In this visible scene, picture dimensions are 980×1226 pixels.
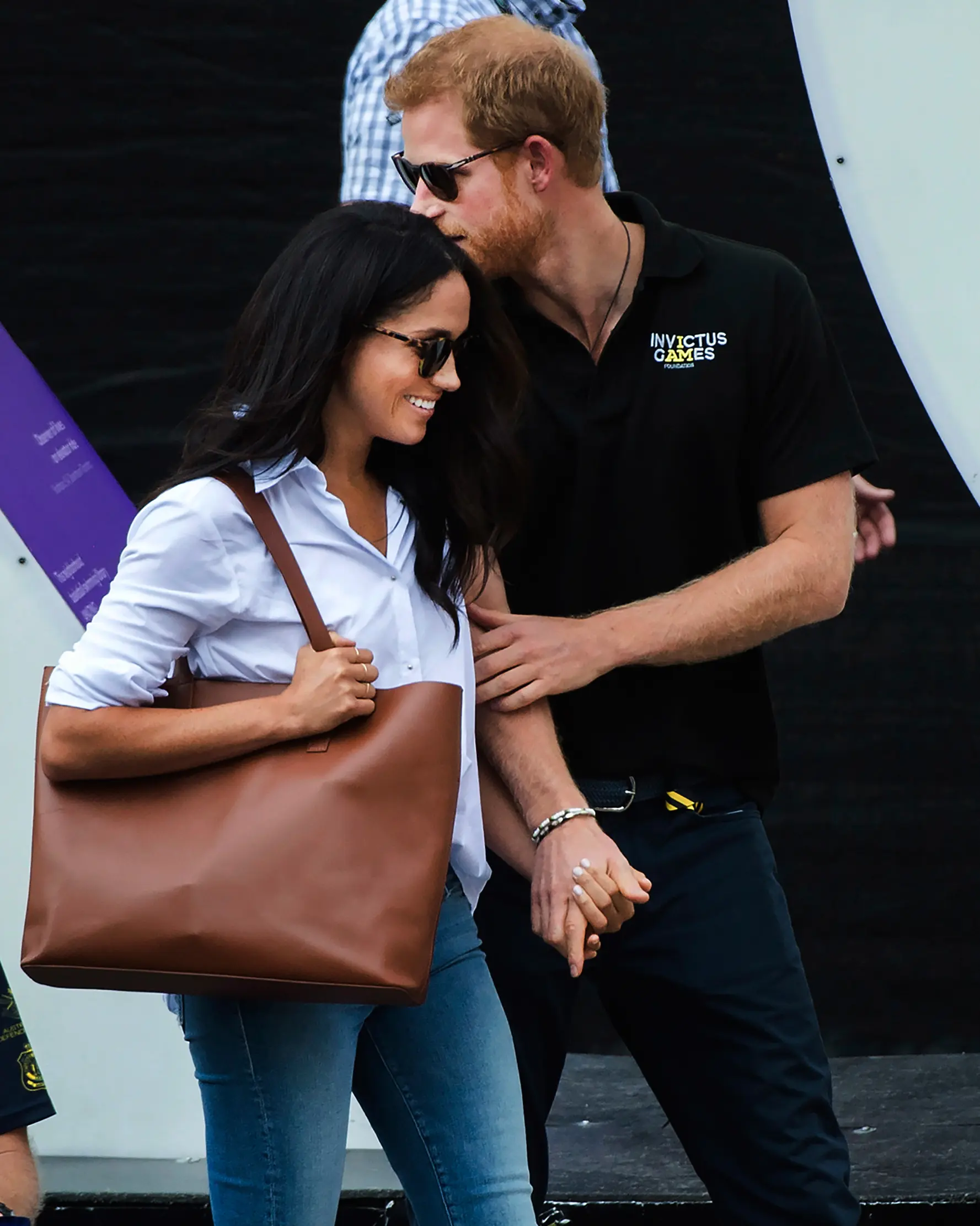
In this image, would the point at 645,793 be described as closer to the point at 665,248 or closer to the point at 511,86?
the point at 665,248

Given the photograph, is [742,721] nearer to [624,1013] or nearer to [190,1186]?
[624,1013]

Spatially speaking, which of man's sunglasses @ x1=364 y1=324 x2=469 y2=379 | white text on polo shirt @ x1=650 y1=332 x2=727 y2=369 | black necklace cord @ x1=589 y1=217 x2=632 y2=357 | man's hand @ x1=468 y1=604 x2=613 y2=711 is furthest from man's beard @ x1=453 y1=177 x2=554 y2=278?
man's hand @ x1=468 y1=604 x2=613 y2=711

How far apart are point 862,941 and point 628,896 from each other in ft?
4.84

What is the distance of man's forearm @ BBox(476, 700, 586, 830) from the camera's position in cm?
204

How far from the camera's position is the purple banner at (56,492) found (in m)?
2.92

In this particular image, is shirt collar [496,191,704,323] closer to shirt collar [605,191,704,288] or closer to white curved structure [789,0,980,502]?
shirt collar [605,191,704,288]

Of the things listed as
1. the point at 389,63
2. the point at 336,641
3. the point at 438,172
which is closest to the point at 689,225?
the point at 389,63

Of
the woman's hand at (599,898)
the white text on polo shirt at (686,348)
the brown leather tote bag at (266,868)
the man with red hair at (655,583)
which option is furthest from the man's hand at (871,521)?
the brown leather tote bag at (266,868)

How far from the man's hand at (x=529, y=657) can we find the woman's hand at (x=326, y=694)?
477 millimetres

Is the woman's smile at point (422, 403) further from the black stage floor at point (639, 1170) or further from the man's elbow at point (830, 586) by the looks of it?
the black stage floor at point (639, 1170)

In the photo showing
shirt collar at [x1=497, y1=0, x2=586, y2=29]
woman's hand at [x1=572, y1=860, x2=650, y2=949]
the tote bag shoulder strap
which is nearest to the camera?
the tote bag shoulder strap

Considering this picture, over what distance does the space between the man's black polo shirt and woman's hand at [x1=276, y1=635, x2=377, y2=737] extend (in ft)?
2.23

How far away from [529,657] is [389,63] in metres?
1.18

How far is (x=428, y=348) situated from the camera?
1766 mm
